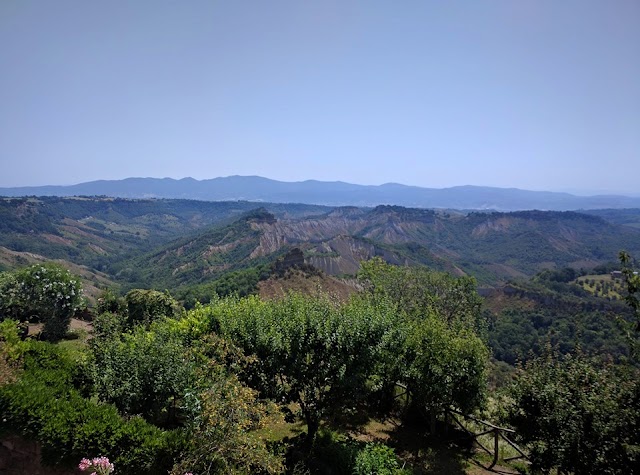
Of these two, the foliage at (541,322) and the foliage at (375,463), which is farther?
the foliage at (541,322)

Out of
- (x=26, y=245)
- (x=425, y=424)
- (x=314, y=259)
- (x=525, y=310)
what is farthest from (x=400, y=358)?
(x=26, y=245)

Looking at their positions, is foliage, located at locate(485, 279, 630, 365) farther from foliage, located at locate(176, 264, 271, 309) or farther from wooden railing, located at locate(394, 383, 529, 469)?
wooden railing, located at locate(394, 383, 529, 469)

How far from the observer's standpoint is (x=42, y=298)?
80.1 ft

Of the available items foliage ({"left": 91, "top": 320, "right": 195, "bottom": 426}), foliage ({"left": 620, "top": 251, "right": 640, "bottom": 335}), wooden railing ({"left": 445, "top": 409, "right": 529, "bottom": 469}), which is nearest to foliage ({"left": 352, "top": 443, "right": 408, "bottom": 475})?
wooden railing ({"left": 445, "top": 409, "right": 529, "bottom": 469})

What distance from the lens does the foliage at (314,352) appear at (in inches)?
468

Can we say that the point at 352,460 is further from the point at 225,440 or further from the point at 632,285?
the point at 632,285

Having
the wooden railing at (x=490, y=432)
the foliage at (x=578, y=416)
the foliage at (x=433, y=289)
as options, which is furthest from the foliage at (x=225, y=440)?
the foliage at (x=433, y=289)

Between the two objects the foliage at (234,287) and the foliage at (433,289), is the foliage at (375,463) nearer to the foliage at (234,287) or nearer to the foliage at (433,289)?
the foliage at (433,289)

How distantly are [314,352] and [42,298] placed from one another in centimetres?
2199

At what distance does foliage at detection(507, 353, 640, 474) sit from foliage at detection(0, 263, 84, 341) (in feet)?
89.0

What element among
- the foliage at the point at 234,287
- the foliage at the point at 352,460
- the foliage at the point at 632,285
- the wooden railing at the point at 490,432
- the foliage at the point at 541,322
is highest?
the foliage at the point at 632,285

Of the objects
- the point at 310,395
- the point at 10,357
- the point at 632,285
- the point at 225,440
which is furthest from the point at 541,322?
the point at 10,357

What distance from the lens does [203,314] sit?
17375 millimetres

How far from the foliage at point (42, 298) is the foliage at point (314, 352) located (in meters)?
18.6
